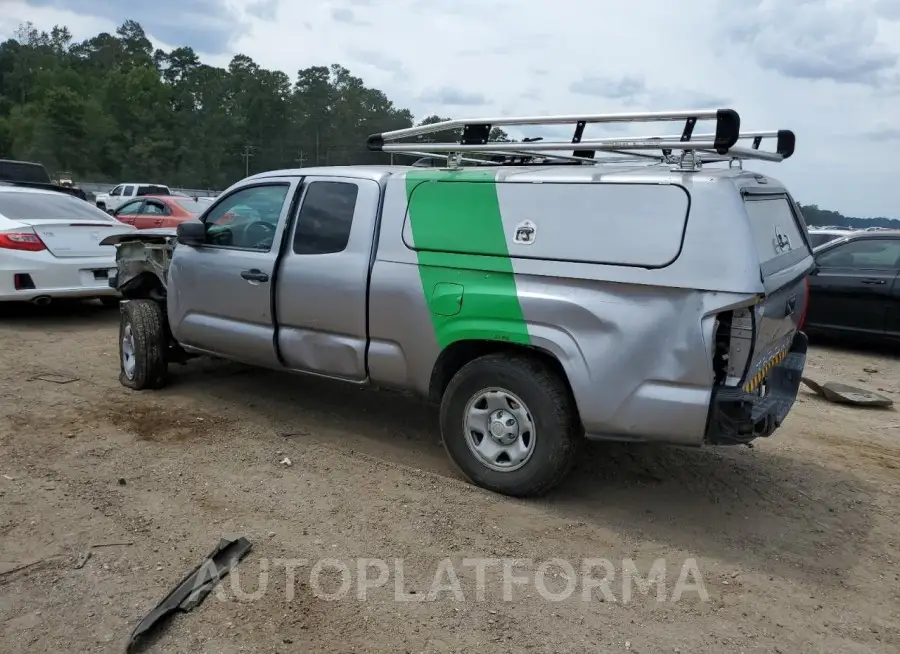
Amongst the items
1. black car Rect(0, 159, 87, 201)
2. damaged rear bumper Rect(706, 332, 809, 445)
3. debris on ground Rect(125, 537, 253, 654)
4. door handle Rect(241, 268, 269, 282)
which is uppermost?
black car Rect(0, 159, 87, 201)

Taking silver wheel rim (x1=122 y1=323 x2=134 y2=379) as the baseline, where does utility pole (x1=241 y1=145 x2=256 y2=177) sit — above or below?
above

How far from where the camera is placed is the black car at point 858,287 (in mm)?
8484

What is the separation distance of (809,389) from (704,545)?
396 centimetres

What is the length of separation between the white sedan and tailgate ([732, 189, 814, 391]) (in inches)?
280

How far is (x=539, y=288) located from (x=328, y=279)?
59.5 inches

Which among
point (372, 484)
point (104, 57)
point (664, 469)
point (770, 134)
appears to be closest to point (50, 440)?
point (372, 484)

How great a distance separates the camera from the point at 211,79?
7894cm

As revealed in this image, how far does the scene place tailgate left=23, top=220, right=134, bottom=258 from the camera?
8.22 metres

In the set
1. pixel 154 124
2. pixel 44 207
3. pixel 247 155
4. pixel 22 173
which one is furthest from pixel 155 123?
pixel 44 207

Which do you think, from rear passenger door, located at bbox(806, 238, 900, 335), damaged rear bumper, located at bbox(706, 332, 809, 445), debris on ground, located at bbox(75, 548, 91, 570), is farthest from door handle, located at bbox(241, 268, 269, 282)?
rear passenger door, located at bbox(806, 238, 900, 335)

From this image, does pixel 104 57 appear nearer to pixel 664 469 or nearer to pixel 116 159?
pixel 116 159

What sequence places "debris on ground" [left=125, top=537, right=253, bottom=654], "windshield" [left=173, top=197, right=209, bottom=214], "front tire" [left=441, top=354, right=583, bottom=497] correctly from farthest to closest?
"windshield" [left=173, top=197, right=209, bottom=214] < "front tire" [left=441, top=354, right=583, bottom=497] < "debris on ground" [left=125, top=537, right=253, bottom=654]

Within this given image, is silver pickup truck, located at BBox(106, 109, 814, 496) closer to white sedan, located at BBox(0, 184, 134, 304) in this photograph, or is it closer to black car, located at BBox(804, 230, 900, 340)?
white sedan, located at BBox(0, 184, 134, 304)

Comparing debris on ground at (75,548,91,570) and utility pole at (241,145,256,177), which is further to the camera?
utility pole at (241,145,256,177)
